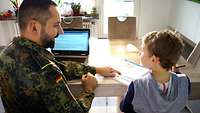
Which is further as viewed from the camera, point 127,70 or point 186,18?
point 186,18

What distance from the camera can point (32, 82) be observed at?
105 cm

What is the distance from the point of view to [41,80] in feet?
3.44

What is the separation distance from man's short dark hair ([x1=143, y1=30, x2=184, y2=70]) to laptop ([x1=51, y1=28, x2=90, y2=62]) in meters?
0.71

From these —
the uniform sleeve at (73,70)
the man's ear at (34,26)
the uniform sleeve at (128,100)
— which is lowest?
the uniform sleeve at (128,100)

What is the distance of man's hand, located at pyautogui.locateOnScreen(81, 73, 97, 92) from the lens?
1.34 meters

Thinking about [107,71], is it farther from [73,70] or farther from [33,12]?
[33,12]

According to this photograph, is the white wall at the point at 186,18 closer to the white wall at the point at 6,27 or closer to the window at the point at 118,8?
the window at the point at 118,8

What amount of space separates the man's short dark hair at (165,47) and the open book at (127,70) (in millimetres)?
253

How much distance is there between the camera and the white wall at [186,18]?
304cm

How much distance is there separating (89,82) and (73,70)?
0.50 feet

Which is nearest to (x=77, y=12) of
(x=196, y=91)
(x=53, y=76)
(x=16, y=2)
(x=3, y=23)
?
(x=16, y=2)

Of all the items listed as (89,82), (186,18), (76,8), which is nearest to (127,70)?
(89,82)

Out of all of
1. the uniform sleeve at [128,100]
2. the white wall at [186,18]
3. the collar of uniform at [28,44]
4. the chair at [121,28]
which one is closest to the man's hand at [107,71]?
the uniform sleeve at [128,100]

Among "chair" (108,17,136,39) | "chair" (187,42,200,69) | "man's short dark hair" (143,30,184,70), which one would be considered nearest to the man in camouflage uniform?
"man's short dark hair" (143,30,184,70)
